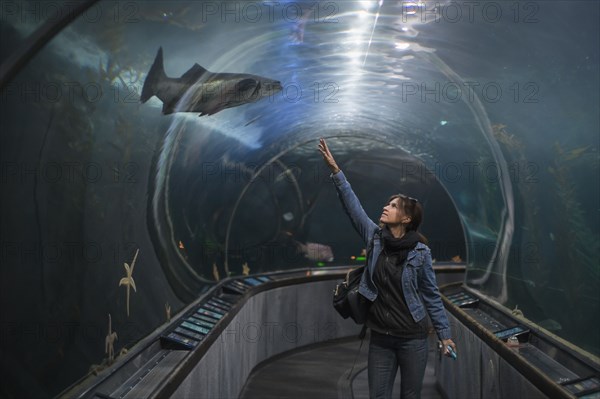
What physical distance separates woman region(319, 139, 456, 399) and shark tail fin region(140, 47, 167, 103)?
4.23ft

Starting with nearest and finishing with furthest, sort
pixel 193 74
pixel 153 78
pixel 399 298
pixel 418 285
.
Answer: pixel 399 298 < pixel 418 285 < pixel 153 78 < pixel 193 74

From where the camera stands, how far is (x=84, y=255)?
153 inches

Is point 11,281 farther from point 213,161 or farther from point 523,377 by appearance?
point 213,161

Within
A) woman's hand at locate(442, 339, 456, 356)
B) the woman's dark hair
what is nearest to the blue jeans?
woman's hand at locate(442, 339, 456, 356)

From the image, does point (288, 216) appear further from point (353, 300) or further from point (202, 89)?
point (353, 300)

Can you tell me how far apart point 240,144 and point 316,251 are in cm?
525

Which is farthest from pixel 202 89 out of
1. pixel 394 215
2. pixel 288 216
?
pixel 288 216

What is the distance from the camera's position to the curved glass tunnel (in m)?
3.21

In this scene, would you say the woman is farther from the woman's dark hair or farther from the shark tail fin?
the shark tail fin

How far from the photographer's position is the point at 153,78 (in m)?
4.86

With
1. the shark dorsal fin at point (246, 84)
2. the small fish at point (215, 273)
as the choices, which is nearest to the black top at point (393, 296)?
the shark dorsal fin at point (246, 84)

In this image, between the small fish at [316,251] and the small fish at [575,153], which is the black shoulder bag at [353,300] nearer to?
the small fish at [575,153]

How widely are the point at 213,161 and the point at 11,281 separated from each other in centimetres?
585

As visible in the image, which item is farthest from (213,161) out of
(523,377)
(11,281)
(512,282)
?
(11,281)
